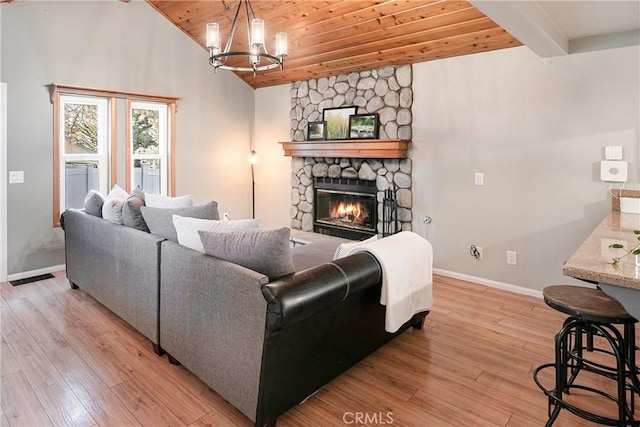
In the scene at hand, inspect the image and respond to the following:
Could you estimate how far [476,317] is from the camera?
3.37 metres

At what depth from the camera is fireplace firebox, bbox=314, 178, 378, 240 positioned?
16.8ft

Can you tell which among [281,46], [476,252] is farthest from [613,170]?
[281,46]

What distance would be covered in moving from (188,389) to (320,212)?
12.1ft

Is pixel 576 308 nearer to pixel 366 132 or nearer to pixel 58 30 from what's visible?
pixel 366 132

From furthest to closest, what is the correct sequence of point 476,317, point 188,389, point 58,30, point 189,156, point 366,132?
1. point 189,156
2. point 366,132
3. point 58,30
4. point 476,317
5. point 188,389

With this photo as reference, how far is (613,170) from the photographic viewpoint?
3.33 metres

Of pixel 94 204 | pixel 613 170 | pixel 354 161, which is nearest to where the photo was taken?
pixel 613 170

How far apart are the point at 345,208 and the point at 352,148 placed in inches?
34.6

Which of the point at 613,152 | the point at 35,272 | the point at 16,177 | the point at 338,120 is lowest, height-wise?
the point at 35,272

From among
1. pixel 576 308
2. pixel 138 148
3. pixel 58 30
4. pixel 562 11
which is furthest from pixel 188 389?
pixel 58 30

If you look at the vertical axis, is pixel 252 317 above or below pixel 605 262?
below

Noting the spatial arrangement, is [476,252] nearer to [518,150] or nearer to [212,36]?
[518,150]

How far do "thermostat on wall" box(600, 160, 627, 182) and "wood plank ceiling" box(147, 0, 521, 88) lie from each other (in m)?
1.38

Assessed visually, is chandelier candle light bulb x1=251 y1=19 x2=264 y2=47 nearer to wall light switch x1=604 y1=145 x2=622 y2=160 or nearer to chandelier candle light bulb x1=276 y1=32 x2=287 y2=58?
chandelier candle light bulb x1=276 y1=32 x2=287 y2=58
